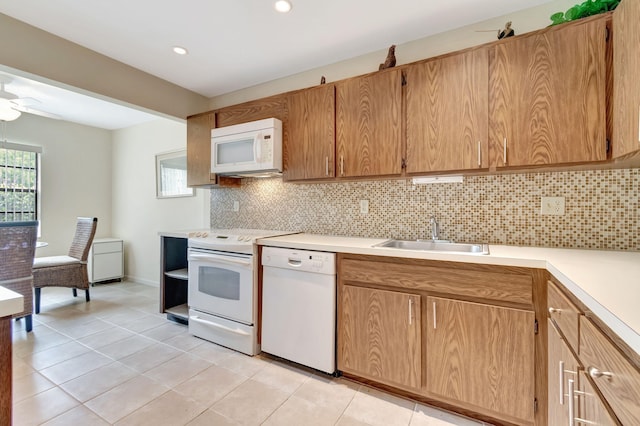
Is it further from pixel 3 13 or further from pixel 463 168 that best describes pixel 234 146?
pixel 463 168

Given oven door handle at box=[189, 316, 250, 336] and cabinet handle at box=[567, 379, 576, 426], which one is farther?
oven door handle at box=[189, 316, 250, 336]

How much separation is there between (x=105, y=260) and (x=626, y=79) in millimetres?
5867

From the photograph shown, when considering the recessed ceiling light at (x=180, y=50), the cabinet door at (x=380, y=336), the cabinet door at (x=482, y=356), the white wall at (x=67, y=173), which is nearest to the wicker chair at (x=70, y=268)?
the white wall at (x=67, y=173)

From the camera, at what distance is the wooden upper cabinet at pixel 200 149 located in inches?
117

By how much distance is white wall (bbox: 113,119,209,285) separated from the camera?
4.08 meters

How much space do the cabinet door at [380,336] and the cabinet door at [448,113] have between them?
895 mm

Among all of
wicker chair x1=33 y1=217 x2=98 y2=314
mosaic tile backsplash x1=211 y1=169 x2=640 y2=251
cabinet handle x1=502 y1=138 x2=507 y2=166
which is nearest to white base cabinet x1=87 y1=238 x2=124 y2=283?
wicker chair x1=33 y1=217 x2=98 y2=314

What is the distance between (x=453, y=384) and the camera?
1.58 meters

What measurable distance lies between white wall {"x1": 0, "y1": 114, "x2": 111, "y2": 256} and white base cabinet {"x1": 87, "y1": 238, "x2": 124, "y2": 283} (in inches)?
23.6

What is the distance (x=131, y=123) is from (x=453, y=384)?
17.9 ft

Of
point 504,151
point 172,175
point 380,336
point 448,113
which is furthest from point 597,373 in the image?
point 172,175

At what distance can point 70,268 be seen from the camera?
3.43 m

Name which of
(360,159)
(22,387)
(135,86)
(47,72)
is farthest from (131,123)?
(360,159)

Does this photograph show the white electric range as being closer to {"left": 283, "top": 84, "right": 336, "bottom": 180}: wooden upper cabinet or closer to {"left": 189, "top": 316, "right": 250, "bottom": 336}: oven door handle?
{"left": 189, "top": 316, "right": 250, "bottom": 336}: oven door handle
